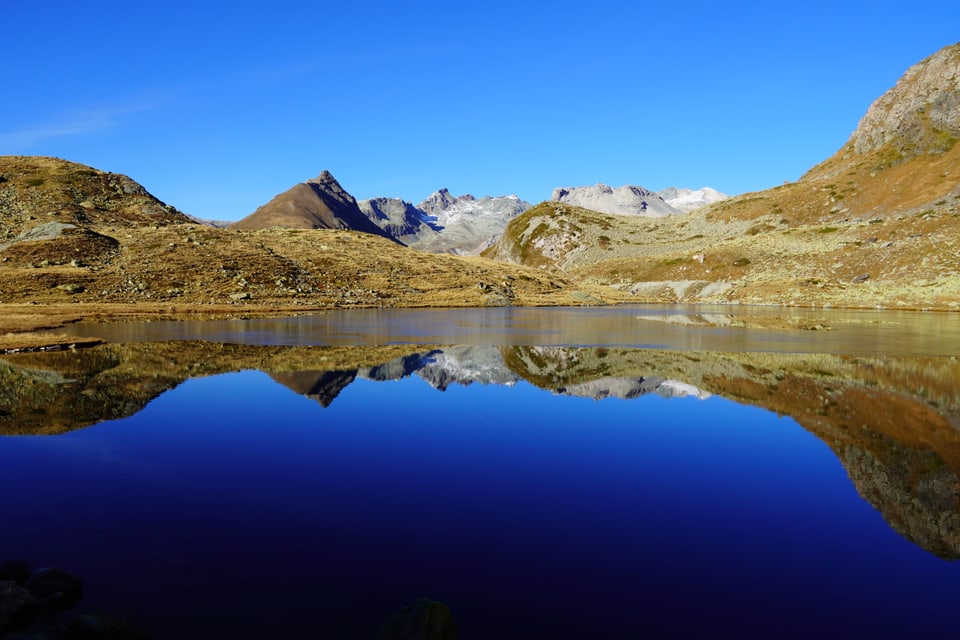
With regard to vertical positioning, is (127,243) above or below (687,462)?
above

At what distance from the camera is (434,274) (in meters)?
132

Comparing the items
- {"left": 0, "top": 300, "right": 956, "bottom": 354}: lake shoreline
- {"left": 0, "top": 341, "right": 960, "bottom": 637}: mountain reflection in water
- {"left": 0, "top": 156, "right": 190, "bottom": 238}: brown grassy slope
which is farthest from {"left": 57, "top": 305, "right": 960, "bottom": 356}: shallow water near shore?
{"left": 0, "top": 156, "right": 190, "bottom": 238}: brown grassy slope

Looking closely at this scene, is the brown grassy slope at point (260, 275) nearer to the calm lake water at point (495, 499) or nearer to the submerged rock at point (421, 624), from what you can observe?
the calm lake water at point (495, 499)

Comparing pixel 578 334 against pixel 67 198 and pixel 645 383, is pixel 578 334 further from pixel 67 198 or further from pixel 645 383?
pixel 67 198

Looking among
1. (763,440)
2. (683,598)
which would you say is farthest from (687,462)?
(683,598)

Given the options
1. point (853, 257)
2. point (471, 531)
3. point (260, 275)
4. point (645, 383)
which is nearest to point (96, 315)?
point (260, 275)

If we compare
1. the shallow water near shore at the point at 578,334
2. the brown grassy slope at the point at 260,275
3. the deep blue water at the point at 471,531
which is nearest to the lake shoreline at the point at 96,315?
the shallow water near shore at the point at 578,334

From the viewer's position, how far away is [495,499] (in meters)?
14.4

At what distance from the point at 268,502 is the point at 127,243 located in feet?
360

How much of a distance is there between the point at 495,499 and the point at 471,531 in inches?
78.8

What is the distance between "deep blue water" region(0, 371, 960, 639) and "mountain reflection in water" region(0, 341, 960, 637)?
52.3 inches

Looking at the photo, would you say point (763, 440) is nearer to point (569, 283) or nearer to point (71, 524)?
point (71, 524)

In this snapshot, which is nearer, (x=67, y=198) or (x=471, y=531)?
Result: (x=471, y=531)

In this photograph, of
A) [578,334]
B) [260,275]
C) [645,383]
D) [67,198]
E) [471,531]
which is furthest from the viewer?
[67,198]
